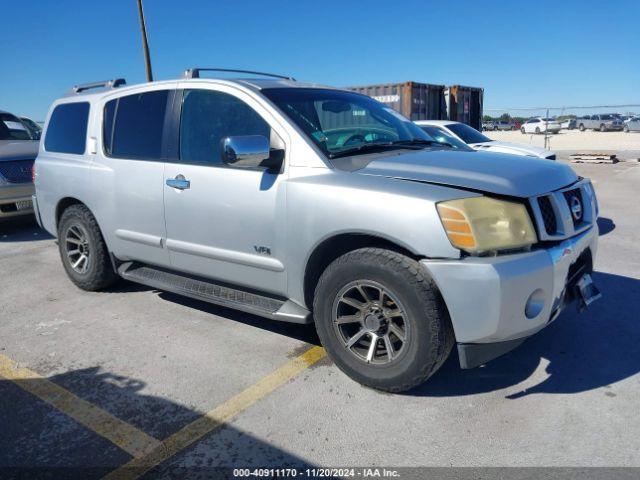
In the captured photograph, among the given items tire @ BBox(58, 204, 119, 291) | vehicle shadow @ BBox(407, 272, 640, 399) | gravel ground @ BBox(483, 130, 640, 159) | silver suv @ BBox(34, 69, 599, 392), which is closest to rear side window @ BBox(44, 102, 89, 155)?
silver suv @ BBox(34, 69, 599, 392)

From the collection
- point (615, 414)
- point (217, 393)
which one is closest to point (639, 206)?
point (615, 414)

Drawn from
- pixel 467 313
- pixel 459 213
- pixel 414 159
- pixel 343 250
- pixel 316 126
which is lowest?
pixel 467 313

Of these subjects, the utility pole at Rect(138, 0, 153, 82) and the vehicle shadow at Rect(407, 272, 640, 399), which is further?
the utility pole at Rect(138, 0, 153, 82)

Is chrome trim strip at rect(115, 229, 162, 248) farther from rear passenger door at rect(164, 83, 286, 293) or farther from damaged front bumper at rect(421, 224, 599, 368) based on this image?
damaged front bumper at rect(421, 224, 599, 368)

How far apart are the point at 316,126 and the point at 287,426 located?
1912 mm

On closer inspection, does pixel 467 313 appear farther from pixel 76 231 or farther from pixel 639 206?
pixel 639 206

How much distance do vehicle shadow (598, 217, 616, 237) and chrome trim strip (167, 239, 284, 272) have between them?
5.22m

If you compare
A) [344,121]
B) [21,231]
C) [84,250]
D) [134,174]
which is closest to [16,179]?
[21,231]

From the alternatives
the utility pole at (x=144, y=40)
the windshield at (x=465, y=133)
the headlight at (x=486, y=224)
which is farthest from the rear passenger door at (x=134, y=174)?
the utility pole at (x=144, y=40)

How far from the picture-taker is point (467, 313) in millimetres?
2475

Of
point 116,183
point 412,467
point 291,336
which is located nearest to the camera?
point 412,467

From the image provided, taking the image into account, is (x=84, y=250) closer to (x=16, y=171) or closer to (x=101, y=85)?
(x=101, y=85)

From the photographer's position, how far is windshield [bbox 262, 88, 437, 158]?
328 cm

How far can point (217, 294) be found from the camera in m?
3.60
